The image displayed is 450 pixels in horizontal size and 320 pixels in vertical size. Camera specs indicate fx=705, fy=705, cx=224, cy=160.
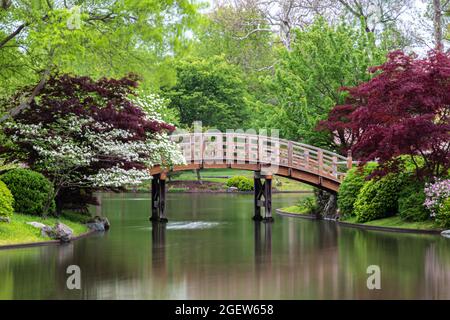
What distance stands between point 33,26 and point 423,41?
27.9 meters

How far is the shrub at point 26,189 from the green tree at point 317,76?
13940mm

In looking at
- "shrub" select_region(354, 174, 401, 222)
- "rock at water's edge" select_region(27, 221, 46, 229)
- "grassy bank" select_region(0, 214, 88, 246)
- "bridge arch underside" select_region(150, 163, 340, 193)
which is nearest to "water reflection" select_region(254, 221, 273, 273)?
"bridge arch underside" select_region(150, 163, 340, 193)

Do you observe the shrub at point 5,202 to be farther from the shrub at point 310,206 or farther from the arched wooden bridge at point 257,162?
the shrub at point 310,206

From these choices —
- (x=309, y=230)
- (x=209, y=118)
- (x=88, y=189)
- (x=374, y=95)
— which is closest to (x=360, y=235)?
(x=309, y=230)

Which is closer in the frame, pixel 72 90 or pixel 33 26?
pixel 33 26

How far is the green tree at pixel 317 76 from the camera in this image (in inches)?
1242

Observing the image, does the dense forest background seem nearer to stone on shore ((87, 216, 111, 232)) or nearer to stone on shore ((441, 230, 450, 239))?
stone on shore ((87, 216, 111, 232))

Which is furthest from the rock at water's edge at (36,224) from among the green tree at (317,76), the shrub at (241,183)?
the shrub at (241,183)

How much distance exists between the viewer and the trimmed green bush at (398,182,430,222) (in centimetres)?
2261

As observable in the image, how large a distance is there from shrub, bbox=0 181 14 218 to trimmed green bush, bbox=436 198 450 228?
12.4 metres

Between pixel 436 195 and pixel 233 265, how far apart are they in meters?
9.75

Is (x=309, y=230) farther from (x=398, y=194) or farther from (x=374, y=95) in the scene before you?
(x=374, y=95)

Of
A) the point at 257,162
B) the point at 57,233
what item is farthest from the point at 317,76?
the point at 57,233
